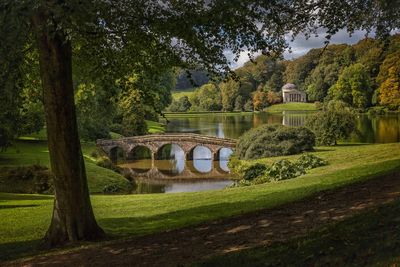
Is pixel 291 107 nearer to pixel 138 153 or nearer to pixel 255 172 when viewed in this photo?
pixel 138 153

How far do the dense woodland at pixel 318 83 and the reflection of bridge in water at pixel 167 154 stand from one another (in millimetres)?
27355

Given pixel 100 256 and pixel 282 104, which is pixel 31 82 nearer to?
pixel 100 256

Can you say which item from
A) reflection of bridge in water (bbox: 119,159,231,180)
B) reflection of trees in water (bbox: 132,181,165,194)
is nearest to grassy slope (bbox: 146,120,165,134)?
reflection of bridge in water (bbox: 119,159,231,180)

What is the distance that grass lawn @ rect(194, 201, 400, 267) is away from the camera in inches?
240

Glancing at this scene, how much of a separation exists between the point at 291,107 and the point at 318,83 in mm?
24494

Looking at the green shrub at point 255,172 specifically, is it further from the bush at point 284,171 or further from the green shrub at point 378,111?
the green shrub at point 378,111

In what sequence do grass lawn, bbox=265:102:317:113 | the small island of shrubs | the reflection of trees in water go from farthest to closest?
grass lawn, bbox=265:102:317:113 → the small island of shrubs → the reflection of trees in water

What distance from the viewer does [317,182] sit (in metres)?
17.6

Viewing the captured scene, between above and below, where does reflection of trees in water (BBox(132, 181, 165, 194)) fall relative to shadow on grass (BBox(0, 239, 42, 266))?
below

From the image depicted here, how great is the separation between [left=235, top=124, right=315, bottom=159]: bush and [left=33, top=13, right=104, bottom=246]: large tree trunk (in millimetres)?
31348

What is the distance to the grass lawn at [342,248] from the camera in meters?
6.09

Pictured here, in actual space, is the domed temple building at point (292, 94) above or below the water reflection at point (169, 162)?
above

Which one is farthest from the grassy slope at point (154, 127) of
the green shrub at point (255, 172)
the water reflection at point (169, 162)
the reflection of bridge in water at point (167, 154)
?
the green shrub at point (255, 172)

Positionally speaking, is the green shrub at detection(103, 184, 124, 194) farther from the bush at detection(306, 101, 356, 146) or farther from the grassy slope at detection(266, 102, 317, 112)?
the grassy slope at detection(266, 102, 317, 112)
